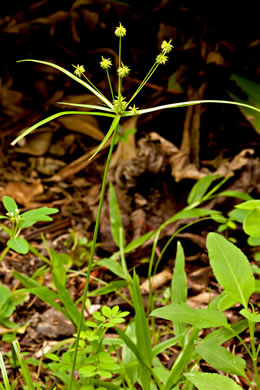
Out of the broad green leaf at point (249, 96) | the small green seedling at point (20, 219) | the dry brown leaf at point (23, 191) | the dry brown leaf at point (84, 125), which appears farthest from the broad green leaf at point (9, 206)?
the dry brown leaf at point (84, 125)

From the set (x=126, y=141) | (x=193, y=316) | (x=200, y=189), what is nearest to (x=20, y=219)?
(x=193, y=316)

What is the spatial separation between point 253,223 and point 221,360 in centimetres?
30

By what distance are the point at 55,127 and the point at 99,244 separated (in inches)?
45.8

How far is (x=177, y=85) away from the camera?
254 cm

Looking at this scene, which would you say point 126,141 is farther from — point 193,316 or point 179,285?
point 193,316

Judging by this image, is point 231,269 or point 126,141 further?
point 126,141

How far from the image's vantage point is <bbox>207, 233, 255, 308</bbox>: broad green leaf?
3.08ft

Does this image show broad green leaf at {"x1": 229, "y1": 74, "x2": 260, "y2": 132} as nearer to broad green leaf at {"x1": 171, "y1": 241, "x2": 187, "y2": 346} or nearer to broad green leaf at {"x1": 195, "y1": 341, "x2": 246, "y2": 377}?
broad green leaf at {"x1": 171, "y1": 241, "x2": 187, "y2": 346}

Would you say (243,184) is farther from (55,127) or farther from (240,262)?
(55,127)

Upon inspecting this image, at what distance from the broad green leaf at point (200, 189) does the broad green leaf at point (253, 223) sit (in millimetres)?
920

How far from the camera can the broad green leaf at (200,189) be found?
6.16 feet

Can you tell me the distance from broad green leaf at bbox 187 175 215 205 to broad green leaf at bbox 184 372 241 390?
1081 millimetres

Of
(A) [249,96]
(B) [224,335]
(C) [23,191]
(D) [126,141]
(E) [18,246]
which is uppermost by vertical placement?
(A) [249,96]

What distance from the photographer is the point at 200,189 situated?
1.89 m
